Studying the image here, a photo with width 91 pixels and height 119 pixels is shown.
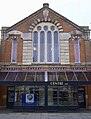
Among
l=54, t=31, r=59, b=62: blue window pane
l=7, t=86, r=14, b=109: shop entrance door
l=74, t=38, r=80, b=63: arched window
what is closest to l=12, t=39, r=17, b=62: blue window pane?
l=7, t=86, r=14, b=109: shop entrance door

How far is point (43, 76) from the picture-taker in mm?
24312

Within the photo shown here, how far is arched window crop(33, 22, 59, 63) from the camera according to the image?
26.0 m

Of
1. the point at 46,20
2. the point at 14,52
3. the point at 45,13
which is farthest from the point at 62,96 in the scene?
the point at 45,13

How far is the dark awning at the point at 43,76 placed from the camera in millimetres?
23367

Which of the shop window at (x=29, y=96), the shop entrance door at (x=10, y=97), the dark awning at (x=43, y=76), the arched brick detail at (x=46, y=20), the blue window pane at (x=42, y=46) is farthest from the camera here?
the arched brick detail at (x=46, y=20)

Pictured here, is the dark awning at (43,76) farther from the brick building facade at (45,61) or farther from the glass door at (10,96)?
the glass door at (10,96)

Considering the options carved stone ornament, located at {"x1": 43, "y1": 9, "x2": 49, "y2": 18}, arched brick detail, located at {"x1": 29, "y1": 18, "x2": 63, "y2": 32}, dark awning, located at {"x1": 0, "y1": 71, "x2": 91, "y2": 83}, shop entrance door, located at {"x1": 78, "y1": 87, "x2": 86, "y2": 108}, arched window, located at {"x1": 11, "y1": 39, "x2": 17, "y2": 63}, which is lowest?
shop entrance door, located at {"x1": 78, "y1": 87, "x2": 86, "y2": 108}

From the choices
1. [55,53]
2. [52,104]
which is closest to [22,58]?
[55,53]

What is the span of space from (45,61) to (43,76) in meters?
2.21

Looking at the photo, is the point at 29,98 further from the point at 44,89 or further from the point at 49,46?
the point at 49,46

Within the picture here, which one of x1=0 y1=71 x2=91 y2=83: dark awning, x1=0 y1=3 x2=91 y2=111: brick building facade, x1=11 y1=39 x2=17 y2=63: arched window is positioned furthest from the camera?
x1=11 y1=39 x2=17 y2=63: arched window

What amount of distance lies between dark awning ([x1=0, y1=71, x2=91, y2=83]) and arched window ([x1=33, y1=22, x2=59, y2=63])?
183cm

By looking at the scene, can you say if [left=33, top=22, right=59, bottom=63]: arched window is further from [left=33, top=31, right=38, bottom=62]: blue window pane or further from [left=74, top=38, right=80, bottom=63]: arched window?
[left=74, top=38, right=80, bottom=63]: arched window

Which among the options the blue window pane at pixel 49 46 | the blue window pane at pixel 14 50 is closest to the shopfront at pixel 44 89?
the blue window pane at pixel 14 50
